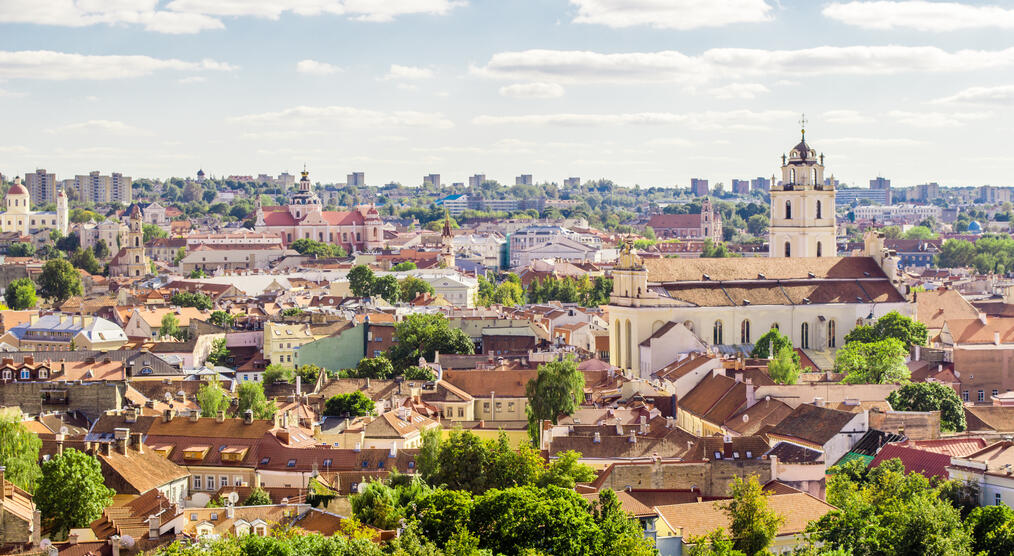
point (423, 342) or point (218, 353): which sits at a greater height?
point (423, 342)

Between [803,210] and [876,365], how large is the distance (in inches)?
1038

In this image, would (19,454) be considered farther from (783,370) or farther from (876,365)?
(876,365)

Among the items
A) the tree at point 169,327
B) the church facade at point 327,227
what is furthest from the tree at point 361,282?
the church facade at point 327,227

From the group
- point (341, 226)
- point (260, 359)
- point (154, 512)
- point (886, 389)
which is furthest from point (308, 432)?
point (341, 226)

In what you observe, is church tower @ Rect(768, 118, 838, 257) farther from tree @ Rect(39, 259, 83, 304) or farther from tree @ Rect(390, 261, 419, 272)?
tree @ Rect(39, 259, 83, 304)

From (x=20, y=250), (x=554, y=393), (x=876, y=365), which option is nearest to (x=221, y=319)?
(x=554, y=393)

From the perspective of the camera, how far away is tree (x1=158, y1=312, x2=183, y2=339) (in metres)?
82.3

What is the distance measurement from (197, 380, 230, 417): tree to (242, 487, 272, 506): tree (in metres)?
12.1

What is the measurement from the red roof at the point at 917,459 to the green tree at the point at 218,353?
133 feet

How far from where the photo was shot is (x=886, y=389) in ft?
161

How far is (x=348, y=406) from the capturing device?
5056 centimetres

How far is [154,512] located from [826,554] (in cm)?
1476

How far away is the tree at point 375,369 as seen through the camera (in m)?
64.2

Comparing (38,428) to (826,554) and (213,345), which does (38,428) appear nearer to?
(826,554)
